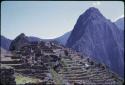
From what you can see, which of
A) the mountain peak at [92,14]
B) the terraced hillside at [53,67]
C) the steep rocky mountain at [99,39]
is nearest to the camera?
the terraced hillside at [53,67]

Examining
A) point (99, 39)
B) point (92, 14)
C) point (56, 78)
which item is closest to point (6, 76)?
point (56, 78)

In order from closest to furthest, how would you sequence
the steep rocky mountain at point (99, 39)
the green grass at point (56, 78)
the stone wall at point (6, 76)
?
the stone wall at point (6, 76), the green grass at point (56, 78), the steep rocky mountain at point (99, 39)

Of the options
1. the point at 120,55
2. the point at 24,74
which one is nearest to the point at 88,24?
the point at 120,55

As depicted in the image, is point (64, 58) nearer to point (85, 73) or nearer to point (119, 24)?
point (85, 73)

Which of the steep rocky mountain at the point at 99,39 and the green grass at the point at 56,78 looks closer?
the green grass at the point at 56,78

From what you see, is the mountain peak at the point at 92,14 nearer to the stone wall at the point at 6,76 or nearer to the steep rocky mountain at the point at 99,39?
the steep rocky mountain at the point at 99,39

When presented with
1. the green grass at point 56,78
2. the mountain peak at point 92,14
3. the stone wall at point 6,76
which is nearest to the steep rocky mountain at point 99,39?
the mountain peak at point 92,14

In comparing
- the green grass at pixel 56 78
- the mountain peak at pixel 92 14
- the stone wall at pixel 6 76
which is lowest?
the green grass at pixel 56 78

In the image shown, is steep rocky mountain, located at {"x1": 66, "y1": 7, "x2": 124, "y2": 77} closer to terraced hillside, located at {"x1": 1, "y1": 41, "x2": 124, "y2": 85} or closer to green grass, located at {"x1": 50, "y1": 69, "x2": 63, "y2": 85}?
terraced hillside, located at {"x1": 1, "y1": 41, "x2": 124, "y2": 85}

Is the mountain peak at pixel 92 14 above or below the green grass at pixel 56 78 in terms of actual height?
above
